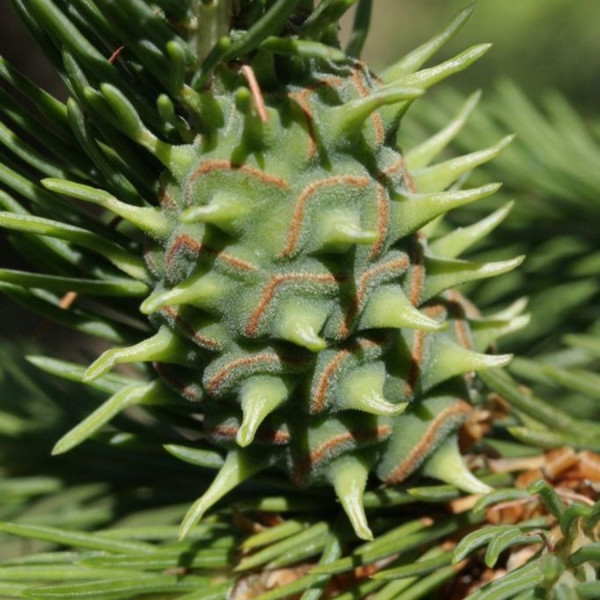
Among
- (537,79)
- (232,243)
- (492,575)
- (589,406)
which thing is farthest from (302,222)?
(537,79)

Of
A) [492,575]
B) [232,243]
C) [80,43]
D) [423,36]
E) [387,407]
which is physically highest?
[423,36]

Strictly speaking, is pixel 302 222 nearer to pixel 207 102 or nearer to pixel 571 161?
pixel 207 102

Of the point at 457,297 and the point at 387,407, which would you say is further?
the point at 457,297

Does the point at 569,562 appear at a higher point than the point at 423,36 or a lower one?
lower

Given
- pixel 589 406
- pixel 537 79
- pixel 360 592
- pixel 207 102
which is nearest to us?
pixel 207 102

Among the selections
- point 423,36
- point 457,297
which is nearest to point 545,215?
point 457,297

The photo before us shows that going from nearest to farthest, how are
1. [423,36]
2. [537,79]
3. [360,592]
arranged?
Result: [360,592], [537,79], [423,36]

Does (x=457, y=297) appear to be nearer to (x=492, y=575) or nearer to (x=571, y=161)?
(x=492, y=575)
